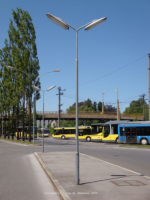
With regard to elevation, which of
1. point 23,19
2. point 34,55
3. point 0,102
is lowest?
point 0,102

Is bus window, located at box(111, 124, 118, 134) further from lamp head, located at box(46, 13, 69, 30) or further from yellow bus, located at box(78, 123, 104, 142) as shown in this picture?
lamp head, located at box(46, 13, 69, 30)

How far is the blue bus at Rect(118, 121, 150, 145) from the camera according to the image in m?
35.5

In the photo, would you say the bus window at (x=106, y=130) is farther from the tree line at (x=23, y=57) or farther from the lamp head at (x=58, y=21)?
the lamp head at (x=58, y=21)

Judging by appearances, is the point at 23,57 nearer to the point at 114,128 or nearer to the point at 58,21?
the point at 114,128

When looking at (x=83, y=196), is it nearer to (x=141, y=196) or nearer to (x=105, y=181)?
(x=141, y=196)

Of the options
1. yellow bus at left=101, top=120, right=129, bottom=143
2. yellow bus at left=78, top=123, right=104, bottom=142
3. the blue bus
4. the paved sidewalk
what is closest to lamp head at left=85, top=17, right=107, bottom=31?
the paved sidewalk

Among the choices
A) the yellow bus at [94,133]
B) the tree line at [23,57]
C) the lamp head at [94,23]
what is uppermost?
the tree line at [23,57]

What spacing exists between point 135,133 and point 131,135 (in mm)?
577

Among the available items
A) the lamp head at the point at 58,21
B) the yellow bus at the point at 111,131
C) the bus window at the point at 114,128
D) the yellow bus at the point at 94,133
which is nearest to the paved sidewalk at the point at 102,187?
the lamp head at the point at 58,21

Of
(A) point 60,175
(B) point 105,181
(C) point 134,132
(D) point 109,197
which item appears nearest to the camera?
(D) point 109,197

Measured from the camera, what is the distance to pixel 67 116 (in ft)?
269

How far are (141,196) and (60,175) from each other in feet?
13.3

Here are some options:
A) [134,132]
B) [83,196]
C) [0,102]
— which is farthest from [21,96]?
[83,196]

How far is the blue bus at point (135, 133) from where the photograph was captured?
3547 cm
